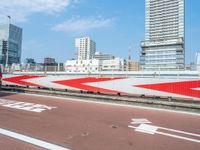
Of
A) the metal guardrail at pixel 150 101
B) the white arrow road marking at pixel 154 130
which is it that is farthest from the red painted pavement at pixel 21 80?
the white arrow road marking at pixel 154 130

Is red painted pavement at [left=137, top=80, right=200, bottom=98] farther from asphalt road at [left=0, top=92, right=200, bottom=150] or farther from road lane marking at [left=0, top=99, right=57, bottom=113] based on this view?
road lane marking at [left=0, top=99, right=57, bottom=113]

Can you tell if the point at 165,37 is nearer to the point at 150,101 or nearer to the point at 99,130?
the point at 150,101

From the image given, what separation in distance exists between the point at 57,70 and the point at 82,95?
6237mm

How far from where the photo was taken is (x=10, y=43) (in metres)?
47.9

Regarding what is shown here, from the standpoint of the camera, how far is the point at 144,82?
12.8 m

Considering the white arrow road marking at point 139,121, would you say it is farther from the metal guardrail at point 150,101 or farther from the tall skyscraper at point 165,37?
the tall skyscraper at point 165,37

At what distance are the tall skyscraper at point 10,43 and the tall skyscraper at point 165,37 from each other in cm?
11293

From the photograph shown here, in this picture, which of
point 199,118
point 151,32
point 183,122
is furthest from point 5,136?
point 151,32

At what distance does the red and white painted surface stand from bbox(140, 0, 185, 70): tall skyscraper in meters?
139

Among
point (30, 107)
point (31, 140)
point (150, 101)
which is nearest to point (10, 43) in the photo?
point (30, 107)

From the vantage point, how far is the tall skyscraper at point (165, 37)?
158125mm

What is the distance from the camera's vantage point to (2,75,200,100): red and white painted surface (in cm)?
1153

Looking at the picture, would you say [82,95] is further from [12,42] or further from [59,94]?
[12,42]

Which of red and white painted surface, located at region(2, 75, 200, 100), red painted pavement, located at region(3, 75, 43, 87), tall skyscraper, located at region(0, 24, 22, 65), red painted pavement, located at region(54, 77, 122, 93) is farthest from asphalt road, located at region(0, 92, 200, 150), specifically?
tall skyscraper, located at region(0, 24, 22, 65)
